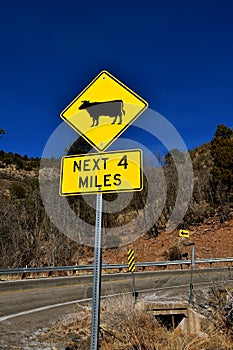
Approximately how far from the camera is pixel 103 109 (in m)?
3.65

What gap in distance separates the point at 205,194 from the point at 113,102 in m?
39.4

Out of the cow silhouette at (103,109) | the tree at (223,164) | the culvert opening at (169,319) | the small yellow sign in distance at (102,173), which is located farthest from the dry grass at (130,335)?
the tree at (223,164)

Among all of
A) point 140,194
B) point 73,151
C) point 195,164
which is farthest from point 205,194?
point 73,151

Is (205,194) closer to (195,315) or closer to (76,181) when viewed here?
(195,315)

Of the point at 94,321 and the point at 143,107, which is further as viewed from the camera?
the point at 143,107

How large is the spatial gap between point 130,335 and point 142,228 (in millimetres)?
31920

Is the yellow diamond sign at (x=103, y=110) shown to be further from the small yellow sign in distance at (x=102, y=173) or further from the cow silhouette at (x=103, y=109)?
the small yellow sign in distance at (x=102, y=173)

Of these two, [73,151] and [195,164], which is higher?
[195,164]

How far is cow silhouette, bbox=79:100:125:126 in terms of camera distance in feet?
11.7

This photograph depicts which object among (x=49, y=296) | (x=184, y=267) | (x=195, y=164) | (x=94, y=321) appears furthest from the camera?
(x=195, y=164)

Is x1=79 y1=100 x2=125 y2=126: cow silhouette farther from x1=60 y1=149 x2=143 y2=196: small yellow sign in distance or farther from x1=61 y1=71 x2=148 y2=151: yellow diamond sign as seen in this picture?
x1=60 y1=149 x2=143 y2=196: small yellow sign in distance

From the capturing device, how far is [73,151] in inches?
1096

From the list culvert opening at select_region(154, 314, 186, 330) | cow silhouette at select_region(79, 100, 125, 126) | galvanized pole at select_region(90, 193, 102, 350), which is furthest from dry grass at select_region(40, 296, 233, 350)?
cow silhouette at select_region(79, 100, 125, 126)

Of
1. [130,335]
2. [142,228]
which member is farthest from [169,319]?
[142,228]
